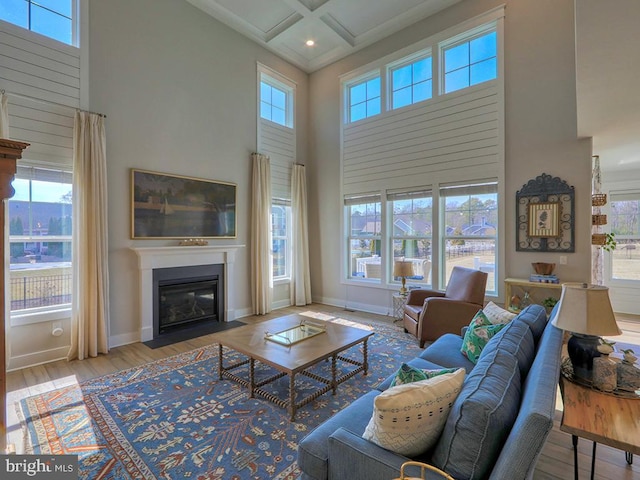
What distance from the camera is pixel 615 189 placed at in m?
5.74

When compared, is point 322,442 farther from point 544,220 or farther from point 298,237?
point 298,237

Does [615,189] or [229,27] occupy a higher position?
[229,27]

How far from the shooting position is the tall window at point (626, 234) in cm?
557

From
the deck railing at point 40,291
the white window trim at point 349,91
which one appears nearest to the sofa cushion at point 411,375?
the deck railing at point 40,291

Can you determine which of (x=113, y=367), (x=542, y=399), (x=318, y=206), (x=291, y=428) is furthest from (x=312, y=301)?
(x=542, y=399)

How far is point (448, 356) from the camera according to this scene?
2.47 m

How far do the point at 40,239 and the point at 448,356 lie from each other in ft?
14.4

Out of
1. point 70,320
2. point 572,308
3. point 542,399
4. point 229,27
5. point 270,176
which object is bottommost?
point 70,320

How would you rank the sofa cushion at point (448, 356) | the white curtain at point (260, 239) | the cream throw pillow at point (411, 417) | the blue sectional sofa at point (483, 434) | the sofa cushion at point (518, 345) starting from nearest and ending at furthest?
the blue sectional sofa at point (483, 434) → the cream throw pillow at point (411, 417) → the sofa cushion at point (518, 345) → the sofa cushion at point (448, 356) → the white curtain at point (260, 239)

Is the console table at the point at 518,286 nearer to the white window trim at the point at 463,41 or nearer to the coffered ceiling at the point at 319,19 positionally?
the white window trim at the point at 463,41

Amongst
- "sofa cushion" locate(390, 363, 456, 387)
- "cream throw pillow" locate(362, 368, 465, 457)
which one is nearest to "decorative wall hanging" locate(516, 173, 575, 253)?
"sofa cushion" locate(390, 363, 456, 387)

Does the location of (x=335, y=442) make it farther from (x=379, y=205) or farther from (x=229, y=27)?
(x=229, y=27)

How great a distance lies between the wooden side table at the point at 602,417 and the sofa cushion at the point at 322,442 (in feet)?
2.88

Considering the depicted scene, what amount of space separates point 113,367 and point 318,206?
434cm
